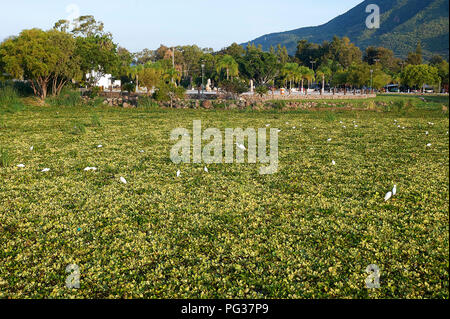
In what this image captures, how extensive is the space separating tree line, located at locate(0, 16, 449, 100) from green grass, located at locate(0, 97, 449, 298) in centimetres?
193

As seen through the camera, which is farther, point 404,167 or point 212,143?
point 212,143

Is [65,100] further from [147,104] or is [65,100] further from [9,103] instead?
[147,104]

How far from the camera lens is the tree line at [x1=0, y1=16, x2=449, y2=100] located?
24.8m

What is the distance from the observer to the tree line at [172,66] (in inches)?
978

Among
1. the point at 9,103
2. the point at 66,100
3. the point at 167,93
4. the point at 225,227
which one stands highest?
the point at 167,93

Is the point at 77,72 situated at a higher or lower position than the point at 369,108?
higher

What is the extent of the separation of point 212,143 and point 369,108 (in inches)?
658

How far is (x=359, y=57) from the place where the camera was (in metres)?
106

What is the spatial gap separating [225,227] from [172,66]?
215ft

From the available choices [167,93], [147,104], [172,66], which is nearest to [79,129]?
[147,104]

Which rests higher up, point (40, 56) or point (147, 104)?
point (40, 56)

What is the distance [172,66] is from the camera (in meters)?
66.2
